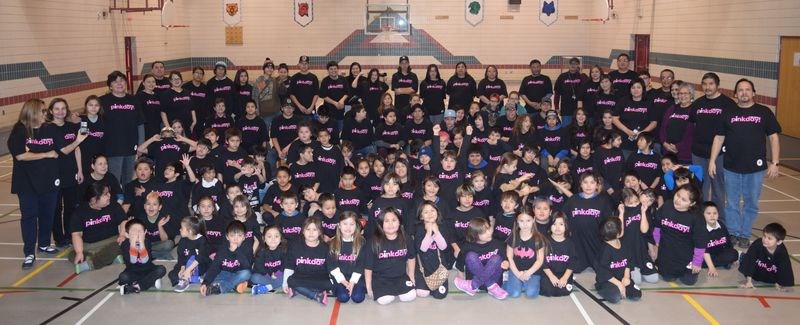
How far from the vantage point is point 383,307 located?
703 centimetres

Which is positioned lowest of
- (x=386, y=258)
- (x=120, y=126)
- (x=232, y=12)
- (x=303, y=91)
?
(x=386, y=258)

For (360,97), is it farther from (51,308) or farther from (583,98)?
(51,308)

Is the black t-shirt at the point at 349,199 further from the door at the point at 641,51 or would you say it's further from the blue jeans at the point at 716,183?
the door at the point at 641,51

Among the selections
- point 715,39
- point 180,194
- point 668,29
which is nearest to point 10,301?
point 180,194

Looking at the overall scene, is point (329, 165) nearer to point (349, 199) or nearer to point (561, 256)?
point (349, 199)

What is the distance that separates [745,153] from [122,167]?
27.3 ft

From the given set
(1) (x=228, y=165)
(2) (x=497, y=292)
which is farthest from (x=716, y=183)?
(1) (x=228, y=165)

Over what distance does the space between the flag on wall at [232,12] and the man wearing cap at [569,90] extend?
48.2 feet

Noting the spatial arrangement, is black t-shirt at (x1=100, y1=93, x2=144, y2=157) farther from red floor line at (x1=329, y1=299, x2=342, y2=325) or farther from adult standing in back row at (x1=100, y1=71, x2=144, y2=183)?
red floor line at (x1=329, y1=299, x2=342, y2=325)

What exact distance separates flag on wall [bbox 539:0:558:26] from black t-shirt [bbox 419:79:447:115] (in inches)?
497

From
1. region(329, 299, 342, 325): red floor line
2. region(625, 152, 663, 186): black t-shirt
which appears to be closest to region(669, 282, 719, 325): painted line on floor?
region(625, 152, 663, 186): black t-shirt

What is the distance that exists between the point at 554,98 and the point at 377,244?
28.4 ft

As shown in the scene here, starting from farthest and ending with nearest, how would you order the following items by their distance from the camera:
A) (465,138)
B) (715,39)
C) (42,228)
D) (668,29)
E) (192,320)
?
1. (668,29)
2. (715,39)
3. (465,138)
4. (42,228)
5. (192,320)

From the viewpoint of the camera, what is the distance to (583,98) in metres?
13.4
